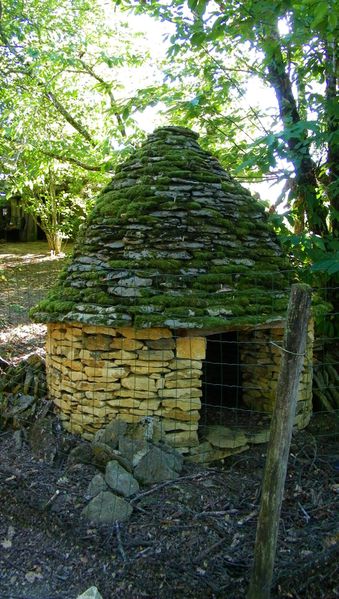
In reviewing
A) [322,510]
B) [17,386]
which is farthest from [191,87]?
[322,510]

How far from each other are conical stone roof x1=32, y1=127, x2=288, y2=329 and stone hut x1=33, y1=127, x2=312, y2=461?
12mm

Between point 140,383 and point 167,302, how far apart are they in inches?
30.8

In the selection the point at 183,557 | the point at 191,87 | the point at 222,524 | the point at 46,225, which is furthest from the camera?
the point at 46,225

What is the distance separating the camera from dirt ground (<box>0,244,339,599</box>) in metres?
2.91

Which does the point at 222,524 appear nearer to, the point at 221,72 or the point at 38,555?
the point at 38,555

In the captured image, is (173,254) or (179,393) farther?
(173,254)

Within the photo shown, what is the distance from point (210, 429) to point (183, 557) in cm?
164

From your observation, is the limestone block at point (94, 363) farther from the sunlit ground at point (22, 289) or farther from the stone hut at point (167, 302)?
the sunlit ground at point (22, 289)

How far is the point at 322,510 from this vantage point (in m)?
3.60

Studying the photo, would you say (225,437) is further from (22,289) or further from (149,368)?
(22,289)

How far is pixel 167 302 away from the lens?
4.18 m

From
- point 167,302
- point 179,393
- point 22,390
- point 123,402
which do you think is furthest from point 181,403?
point 22,390

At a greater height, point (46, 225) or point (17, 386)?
point (46, 225)

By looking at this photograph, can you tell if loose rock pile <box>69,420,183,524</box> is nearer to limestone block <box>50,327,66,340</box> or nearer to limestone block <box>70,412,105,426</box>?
limestone block <box>70,412,105,426</box>
